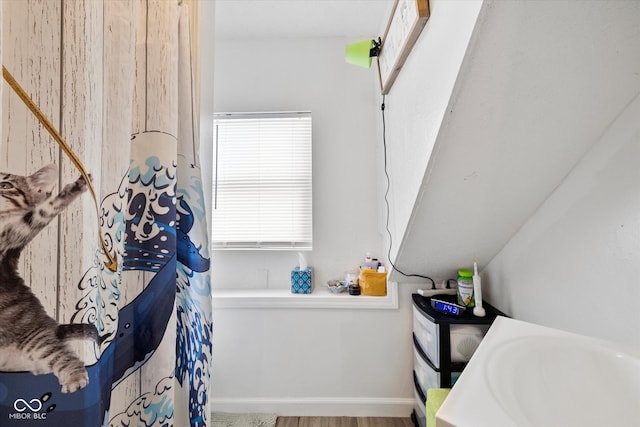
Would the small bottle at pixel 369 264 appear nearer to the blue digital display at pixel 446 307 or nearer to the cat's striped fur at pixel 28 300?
the blue digital display at pixel 446 307

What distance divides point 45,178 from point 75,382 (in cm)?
25

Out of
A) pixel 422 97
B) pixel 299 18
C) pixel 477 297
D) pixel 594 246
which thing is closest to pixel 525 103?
pixel 422 97

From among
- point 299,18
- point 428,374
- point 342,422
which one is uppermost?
point 299,18

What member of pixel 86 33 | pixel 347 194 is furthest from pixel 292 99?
pixel 86 33

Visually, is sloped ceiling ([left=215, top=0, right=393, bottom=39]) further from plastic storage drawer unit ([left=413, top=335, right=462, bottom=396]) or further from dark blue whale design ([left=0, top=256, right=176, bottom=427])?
plastic storage drawer unit ([left=413, top=335, right=462, bottom=396])

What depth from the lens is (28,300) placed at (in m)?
0.31

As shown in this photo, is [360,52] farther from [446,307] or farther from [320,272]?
→ [446,307]

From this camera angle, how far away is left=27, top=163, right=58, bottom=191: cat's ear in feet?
1.04

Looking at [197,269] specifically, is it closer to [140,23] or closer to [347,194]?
[140,23]

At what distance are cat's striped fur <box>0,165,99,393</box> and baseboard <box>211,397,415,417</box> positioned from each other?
1.54 metres

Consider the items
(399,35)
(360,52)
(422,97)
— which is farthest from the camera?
(360,52)

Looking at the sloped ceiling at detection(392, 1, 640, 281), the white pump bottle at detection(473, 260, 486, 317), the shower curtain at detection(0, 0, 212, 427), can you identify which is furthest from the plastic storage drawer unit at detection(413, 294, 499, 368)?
the shower curtain at detection(0, 0, 212, 427)

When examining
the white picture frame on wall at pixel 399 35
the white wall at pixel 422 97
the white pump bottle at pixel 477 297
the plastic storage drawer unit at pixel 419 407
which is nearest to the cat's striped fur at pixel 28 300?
the white wall at pixel 422 97

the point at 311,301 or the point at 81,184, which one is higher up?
the point at 81,184
